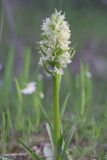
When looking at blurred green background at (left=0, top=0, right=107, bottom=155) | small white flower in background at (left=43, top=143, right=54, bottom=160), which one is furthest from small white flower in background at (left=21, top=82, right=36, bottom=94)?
blurred green background at (left=0, top=0, right=107, bottom=155)

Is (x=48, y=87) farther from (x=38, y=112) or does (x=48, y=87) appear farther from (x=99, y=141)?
(x=99, y=141)

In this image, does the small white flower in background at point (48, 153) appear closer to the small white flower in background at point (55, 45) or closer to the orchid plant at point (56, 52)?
the orchid plant at point (56, 52)

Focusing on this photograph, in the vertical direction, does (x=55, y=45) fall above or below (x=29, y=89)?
above

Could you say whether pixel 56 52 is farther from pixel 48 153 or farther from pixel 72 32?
pixel 72 32

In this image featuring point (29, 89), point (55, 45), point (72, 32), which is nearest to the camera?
point (55, 45)

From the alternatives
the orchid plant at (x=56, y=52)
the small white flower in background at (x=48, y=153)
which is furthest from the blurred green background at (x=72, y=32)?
the orchid plant at (x=56, y=52)

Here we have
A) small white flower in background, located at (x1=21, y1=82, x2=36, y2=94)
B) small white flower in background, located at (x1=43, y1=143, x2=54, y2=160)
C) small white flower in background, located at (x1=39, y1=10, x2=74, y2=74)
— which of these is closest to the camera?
small white flower in background, located at (x1=39, y1=10, x2=74, y2=74)

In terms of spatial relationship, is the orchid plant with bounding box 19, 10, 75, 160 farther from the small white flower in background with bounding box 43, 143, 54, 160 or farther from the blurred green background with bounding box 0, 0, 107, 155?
the blurred green background with bounding box 0, 0, 107, 155

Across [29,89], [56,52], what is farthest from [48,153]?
[29,89]
